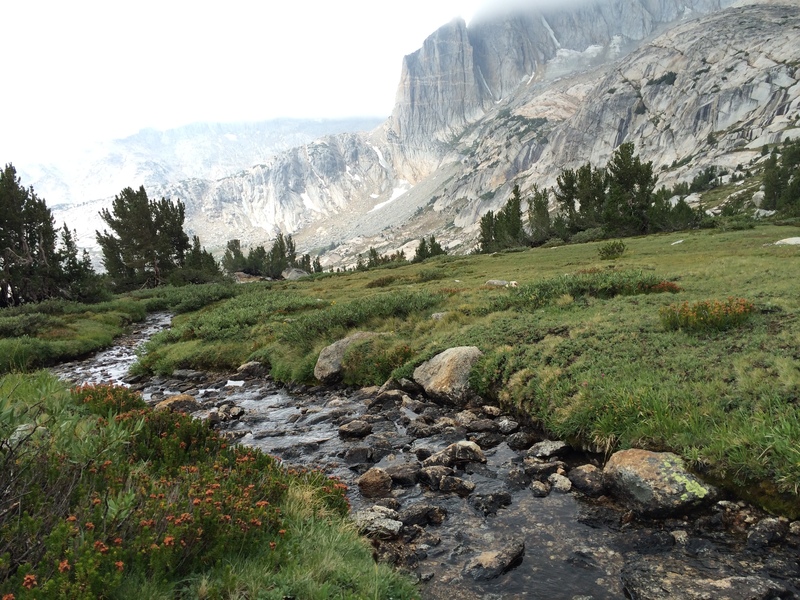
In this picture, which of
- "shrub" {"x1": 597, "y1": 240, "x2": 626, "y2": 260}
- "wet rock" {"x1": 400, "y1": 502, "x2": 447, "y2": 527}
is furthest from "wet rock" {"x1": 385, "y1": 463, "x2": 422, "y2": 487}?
"shrub" {"x1": 597, "y1": 240, "x2": 626, "y2": 260}

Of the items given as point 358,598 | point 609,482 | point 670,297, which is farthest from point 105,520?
point 670,297

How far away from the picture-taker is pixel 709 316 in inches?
466

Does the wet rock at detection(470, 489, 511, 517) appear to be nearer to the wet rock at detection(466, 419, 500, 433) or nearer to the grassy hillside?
the grassy hillside

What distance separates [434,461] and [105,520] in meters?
6.20

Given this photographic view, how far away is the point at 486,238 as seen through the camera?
105 metres

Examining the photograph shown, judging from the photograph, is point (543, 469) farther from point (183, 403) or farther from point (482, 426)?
point (183, 403)

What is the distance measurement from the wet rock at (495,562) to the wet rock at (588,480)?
2054mm

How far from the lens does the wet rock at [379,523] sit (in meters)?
6.83

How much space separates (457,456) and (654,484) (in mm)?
3660

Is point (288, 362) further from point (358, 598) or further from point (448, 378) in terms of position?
point (358, 598)

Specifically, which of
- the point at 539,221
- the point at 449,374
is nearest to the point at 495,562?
the point at 449,374

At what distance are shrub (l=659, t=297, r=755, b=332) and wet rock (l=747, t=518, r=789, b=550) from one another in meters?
6.71

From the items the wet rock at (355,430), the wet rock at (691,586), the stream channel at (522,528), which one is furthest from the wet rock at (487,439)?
the wet rock at (691,586)

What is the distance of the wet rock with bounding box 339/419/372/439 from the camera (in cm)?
1133
